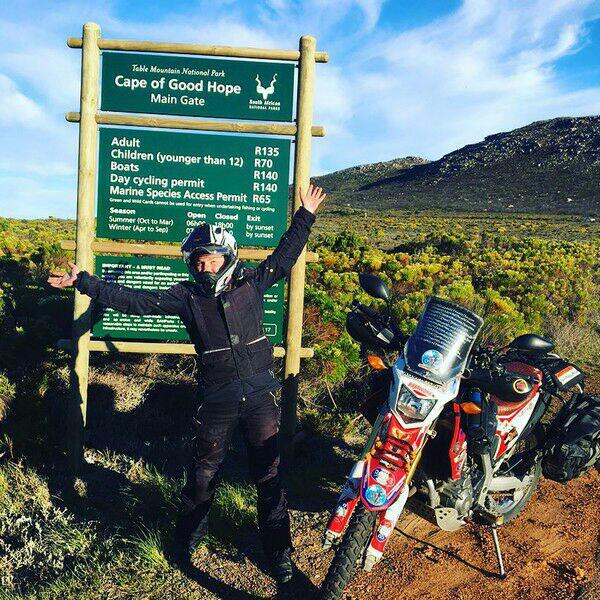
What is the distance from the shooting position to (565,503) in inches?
173

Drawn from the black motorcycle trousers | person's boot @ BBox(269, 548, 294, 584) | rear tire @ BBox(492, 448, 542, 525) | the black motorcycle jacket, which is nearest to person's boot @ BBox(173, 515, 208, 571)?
the black motorcycle trousers

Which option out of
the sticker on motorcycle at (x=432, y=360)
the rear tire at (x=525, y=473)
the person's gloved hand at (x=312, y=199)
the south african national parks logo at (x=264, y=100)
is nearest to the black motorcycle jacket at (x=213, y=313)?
the person's gloved hand at (x=312, y=199)

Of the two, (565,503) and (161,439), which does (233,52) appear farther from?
(565,503)

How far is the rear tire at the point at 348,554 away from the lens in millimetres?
2904

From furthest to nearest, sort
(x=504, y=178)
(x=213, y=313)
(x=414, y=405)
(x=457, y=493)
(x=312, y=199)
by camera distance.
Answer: (x=504, y=178)
(x=312, y=199)
(x=213, y=313)
(x=457, y=493)
(x=414, y=405)

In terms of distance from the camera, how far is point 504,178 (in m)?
68.1

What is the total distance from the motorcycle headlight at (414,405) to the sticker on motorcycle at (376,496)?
1.24 feet

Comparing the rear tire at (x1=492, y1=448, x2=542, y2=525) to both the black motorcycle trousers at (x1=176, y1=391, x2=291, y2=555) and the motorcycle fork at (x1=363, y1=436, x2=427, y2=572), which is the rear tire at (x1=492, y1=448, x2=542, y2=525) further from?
the black motorcycle trousers at (x1=176, y1=391, x2=291, y2=555)

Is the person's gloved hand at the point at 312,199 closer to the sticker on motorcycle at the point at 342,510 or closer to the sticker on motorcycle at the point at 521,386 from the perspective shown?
the sticker on motorcycle at the point at 521,386

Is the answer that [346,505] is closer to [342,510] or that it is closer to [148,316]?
[342,510]

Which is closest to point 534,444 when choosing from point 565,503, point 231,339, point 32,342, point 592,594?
point 565,503

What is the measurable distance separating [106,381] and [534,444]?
3980 mm

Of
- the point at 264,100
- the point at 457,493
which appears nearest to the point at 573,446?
the point at 457,493

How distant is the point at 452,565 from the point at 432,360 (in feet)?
5.00
